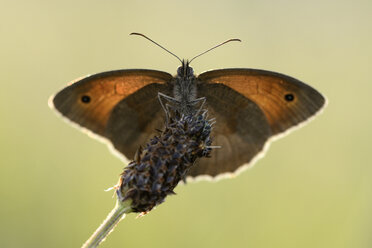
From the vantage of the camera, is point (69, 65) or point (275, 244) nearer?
point (275, 244)

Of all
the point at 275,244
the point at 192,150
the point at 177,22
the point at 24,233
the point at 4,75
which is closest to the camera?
the point at 192,150

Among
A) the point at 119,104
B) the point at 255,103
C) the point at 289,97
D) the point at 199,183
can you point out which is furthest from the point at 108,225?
the point at 199,183

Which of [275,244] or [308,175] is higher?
[308,175]

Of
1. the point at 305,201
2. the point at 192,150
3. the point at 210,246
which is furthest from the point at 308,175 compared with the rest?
the point at 192,150

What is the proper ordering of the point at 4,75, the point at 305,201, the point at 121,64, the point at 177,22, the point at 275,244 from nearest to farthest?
1. the point at 275,244
2. the point at 305,201
3. the point at 4,75
4. the point at 121,64
5. the point at 177,22

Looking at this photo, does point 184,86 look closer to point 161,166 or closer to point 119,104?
point 119,104

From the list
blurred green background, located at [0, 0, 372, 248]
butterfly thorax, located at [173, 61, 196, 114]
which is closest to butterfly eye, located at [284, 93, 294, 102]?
butterfly thorax, located at [173, 61, 196, 114]

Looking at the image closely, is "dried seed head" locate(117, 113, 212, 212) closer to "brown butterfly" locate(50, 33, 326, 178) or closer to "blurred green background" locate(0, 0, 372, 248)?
"brown butterfly" locate(50, 33, 326, 178)

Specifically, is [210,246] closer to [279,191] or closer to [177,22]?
[279,191]
